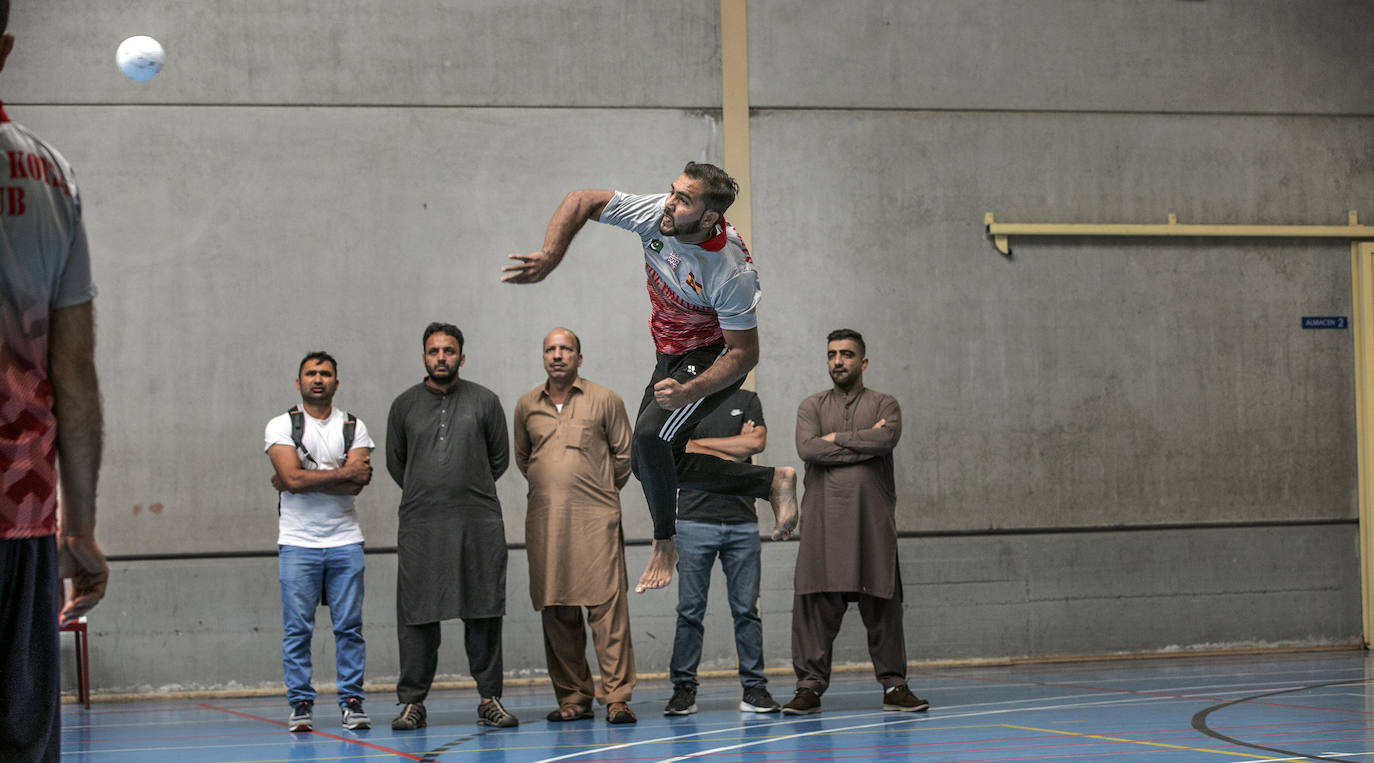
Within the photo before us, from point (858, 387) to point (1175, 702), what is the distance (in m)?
2.47

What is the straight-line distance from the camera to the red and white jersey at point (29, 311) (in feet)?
7.24

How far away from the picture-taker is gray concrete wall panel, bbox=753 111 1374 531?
10188 mm

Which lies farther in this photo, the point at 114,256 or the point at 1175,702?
the point at 114,256

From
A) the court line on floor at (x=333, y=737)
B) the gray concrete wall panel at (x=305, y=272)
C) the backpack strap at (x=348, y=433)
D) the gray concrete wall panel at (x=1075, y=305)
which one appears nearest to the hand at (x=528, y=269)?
the court line on floor at (x=333, y=737)

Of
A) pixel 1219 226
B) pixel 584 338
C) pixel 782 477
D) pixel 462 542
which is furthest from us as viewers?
pixel 1219 226

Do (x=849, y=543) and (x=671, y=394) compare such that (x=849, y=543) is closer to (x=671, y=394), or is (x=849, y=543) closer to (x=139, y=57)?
(x=671, y=394)

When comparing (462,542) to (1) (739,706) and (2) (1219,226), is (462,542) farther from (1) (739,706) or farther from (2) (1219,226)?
(2) (1219,226)

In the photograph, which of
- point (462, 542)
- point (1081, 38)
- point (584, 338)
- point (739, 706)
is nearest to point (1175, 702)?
point (739, 706)

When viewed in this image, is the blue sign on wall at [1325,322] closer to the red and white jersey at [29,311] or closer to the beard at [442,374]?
the beard at [442,374]

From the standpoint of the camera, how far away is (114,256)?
951 cm

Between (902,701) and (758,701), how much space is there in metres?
0.78

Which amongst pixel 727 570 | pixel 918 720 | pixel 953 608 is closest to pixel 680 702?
pixel 727 570

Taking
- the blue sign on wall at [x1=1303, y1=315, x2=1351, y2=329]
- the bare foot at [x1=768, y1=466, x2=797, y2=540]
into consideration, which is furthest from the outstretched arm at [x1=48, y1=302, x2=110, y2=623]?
the blue sign on wall at [x1=1303, y1=315, x2=1351, y2=329]

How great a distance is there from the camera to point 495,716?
282 inches
